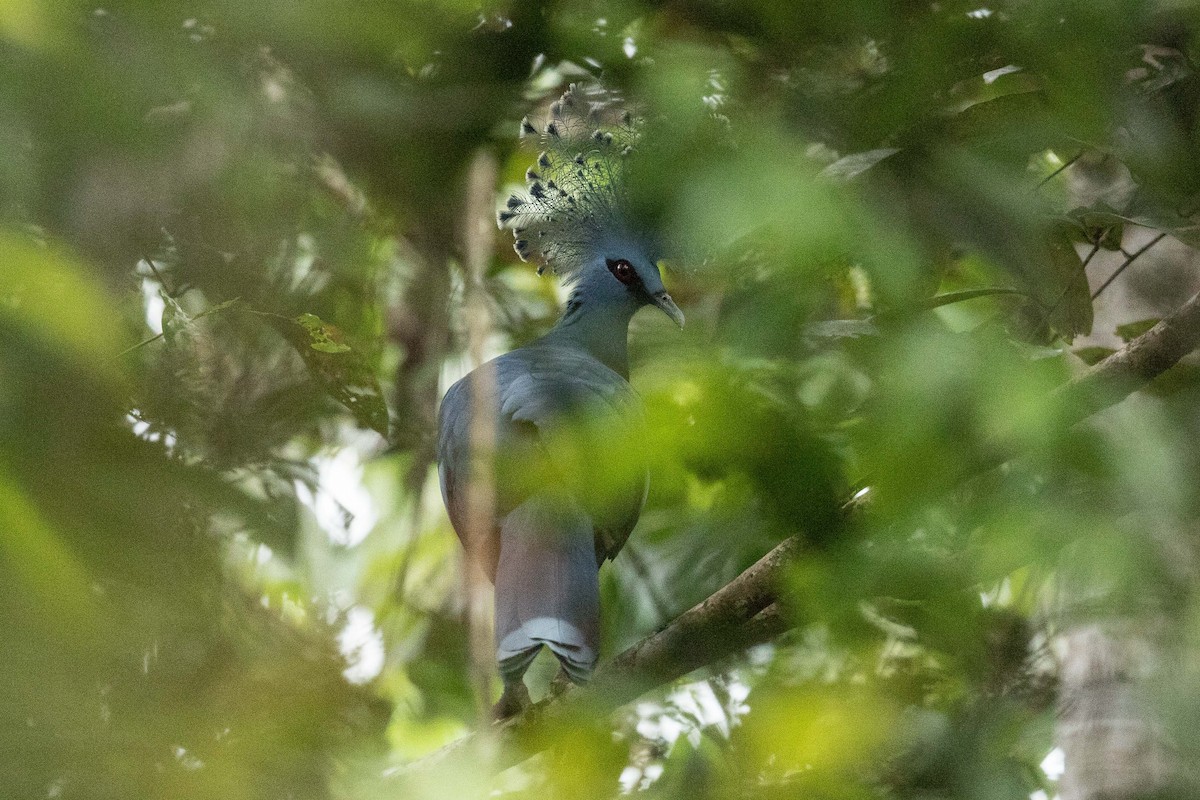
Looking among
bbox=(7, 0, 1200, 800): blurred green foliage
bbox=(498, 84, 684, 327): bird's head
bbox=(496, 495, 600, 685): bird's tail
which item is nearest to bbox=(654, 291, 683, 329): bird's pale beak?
bbox=(498, 84, 684, 327): bird's head

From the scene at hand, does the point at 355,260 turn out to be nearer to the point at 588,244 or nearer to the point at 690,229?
the point at 588,244

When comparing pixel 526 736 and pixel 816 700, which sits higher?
pixel 816 700

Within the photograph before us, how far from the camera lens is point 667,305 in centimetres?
238

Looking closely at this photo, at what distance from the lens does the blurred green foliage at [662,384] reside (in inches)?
47.3

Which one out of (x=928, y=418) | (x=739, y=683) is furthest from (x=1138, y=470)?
(x=739, y=683)

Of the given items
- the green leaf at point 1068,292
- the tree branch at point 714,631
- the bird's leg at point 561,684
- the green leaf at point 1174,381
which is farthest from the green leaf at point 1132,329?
the bird's leg at point 561,684

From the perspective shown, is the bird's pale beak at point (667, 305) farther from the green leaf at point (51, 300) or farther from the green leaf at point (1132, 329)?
the green leaf at point (51, 300)

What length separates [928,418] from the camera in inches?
41.7


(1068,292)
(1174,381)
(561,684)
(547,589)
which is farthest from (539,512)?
(1174,381)

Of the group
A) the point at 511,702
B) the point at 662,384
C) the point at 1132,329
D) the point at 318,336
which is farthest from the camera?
the point at 1132,329

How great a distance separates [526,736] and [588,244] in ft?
3.67

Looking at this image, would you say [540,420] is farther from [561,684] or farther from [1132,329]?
[1132,329]

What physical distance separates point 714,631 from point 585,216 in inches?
40.7

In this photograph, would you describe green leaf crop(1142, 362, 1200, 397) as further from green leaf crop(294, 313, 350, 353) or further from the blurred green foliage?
green leaf crop(294, 313, 350, 353)
